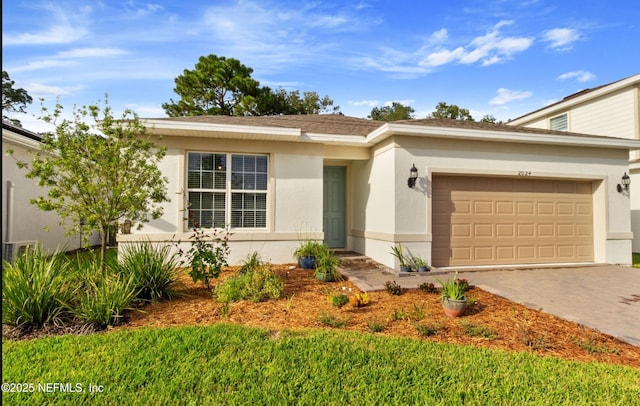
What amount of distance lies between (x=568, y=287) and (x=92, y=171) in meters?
8.56

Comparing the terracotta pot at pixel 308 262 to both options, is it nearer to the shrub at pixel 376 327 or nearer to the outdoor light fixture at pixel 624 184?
the shrub at pixel 376 327

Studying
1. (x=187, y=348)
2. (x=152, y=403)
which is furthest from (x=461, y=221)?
(x=152, y=403)

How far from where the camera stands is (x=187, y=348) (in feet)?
11.0

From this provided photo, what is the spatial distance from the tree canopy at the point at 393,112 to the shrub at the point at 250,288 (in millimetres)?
27743

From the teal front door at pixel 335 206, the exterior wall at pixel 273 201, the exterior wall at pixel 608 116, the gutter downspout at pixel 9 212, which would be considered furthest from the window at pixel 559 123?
the gutter downspout at pixel 9 212

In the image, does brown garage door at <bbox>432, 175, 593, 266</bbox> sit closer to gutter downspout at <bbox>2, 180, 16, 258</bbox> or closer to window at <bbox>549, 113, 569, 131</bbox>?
window at <bbox>549, 113, 569, 131</bbox>

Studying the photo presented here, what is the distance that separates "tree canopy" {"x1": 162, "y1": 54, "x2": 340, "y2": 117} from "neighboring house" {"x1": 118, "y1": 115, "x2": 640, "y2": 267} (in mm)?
13583

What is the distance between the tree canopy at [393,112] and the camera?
102ft

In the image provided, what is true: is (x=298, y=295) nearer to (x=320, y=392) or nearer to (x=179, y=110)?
(x=320, y=392)

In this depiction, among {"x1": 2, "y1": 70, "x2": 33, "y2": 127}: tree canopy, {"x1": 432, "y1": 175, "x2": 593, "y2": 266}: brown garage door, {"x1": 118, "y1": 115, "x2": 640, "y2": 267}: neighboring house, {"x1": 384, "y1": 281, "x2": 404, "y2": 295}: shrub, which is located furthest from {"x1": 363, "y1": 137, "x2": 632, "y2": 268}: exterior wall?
{"x1": 2, "y1": 70, "x2": 33, "y2": 127}: tree canopy

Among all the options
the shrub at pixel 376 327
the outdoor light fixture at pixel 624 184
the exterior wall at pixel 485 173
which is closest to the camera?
the shrub at pixel 376 327

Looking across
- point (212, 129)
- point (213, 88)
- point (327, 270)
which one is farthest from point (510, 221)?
point (213, 88)

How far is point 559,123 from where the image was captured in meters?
15.3

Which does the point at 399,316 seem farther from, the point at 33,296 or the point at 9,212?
the point at 9,212
